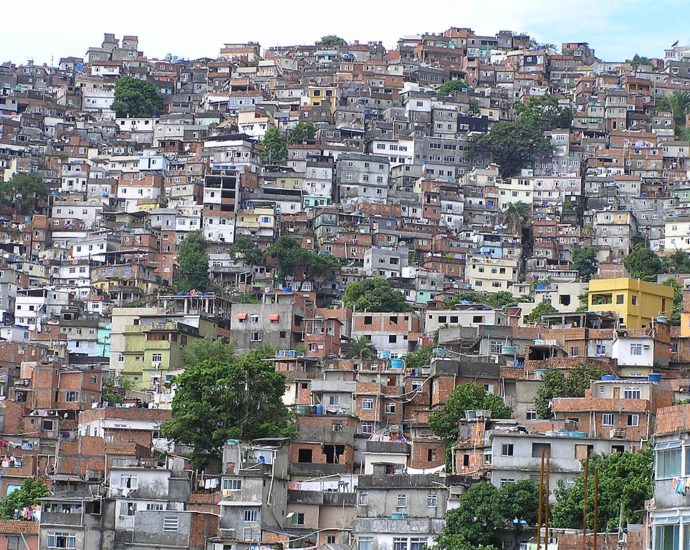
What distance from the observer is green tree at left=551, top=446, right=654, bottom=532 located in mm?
41500

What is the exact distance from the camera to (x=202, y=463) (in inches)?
2160

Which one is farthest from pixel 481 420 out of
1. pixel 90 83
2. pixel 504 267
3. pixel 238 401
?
pixel 90 83

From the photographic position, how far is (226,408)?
182ft

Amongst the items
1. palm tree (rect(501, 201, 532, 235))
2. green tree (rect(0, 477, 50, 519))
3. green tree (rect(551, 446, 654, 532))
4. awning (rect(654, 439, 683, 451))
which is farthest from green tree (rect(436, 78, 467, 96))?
awning (rect(654, 439, 683, 451))

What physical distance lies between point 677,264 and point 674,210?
10908mm

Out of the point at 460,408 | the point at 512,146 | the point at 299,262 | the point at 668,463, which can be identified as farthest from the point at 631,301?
the point at 512,146

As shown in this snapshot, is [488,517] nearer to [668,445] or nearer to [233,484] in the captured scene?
[233,484]

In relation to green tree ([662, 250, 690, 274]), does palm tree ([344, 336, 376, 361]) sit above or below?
below

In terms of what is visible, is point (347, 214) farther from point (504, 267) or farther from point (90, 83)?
point (90, 83)

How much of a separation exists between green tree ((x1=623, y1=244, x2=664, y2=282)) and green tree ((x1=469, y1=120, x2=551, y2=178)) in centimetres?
2399

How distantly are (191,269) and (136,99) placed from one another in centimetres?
4148

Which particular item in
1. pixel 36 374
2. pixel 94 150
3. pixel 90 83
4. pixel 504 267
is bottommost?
pixel 36 374

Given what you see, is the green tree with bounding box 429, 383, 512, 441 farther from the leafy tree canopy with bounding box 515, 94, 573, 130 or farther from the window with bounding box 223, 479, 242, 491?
the leafy tree canopy with bounding box 515, 94, 573, 130

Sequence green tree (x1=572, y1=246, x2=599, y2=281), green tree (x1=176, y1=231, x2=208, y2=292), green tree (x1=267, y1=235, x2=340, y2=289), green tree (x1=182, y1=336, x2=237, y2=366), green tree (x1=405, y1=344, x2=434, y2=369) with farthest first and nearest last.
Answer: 1. green tree (x1=572, y1=246, x2=599, y2=281)
2. green tree (x1=267, y1=235, x2=340, y2=289)
3. green tree (x1=176, y1=231, x2=208, y2=292)
4. green tree (x1=182, y1=336, x2=237, y2=366)
5. green tree (x1=405, y1=344, x2=434, y2=369)
